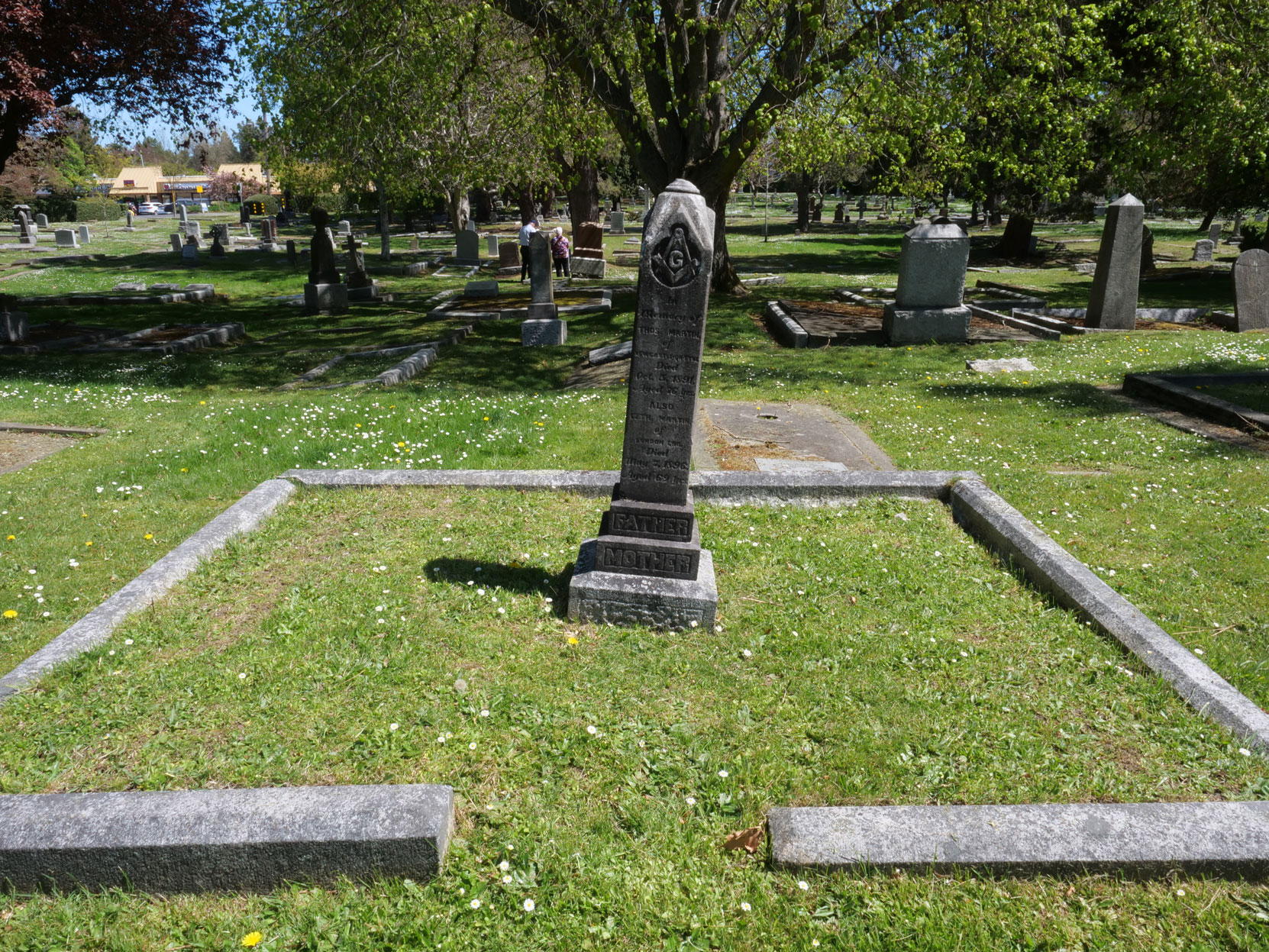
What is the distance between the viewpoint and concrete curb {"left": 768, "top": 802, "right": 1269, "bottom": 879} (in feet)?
9.95

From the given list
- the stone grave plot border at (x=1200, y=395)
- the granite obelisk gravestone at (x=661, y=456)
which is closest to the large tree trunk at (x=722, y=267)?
the stone grave plot border at (x=1200, y=395)

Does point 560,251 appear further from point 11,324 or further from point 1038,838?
point 1038,838

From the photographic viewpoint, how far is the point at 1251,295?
1455 centimetres

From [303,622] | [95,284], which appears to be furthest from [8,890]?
[95,284]

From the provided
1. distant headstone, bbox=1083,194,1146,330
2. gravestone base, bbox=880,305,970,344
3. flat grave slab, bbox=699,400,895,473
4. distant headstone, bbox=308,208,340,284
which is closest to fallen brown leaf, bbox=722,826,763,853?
flat grave slab, bbox=699,400,895,473

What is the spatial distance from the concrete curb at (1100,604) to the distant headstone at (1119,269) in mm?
10199

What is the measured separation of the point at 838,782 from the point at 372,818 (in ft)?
6.02

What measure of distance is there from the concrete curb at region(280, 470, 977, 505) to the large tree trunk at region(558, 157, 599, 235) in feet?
84.4

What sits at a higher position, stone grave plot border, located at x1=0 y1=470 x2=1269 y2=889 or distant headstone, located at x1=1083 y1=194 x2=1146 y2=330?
distant headstone, located at x1=1083 y1=194 x2=1146 y2=330

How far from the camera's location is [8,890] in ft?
9.82

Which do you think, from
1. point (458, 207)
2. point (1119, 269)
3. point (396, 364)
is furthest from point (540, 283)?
point (458, 207)

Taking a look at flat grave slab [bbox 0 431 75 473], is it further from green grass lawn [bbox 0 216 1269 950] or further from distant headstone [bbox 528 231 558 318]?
distant headstone [bbox 528 231 558 318]

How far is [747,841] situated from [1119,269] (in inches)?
587

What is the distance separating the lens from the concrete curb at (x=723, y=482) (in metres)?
6.71
